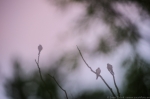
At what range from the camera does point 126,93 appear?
0.84 meters

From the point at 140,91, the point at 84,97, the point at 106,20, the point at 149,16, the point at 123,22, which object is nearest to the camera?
the point at 140,91

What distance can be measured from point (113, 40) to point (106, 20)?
0.19 meters

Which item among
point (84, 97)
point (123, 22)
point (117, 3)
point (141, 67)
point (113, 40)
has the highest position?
point (117, 3)

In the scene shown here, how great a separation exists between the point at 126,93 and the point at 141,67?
1.02ft

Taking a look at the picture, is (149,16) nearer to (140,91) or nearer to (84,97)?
(140,91)

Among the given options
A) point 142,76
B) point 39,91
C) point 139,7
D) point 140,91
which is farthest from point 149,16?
point 39,91

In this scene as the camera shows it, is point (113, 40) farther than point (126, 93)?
Yes

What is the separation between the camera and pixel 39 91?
1.07 m

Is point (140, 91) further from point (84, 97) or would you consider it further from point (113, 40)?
point (113, 40)

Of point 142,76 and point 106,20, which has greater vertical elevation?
point 106,20

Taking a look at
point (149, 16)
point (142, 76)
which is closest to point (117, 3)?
point (149, 16)

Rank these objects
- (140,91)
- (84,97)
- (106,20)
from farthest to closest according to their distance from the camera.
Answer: (106,20) < (84,97) < (140,91)

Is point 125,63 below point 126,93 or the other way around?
the other way around

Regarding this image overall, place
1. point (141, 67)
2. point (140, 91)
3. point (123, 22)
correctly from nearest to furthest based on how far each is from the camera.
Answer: point (140, 91) → point (141, 67) → point (123, 22)
